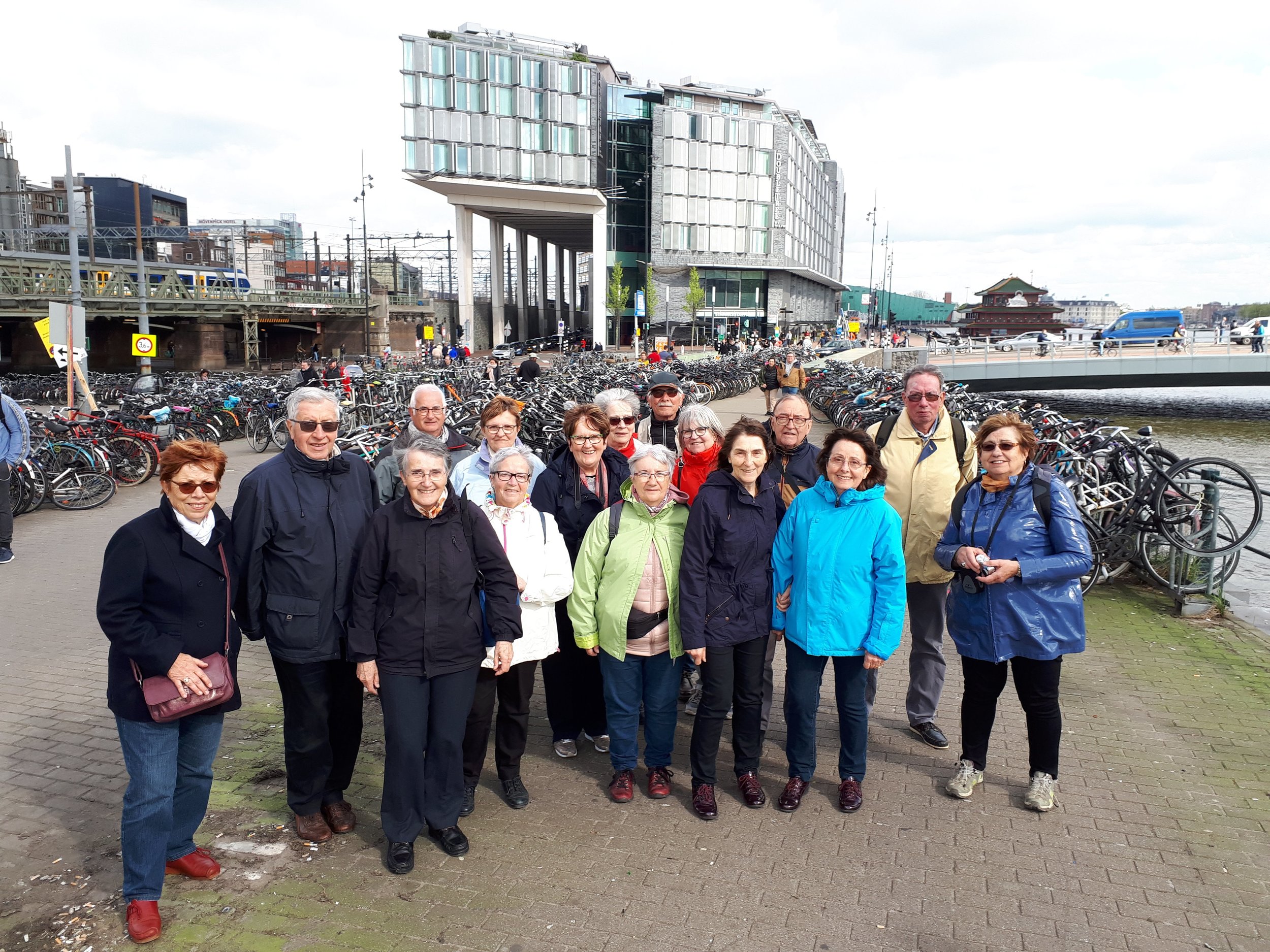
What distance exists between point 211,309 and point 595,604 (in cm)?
3638

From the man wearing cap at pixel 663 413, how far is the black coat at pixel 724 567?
2.07m

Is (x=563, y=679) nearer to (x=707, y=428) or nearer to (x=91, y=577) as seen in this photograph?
(x=707, y=428)

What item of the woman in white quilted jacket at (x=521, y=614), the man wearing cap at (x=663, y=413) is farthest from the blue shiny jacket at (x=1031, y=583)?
the man wearing cap at (x=663, y=413)

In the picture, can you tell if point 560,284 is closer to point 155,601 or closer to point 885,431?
point 885,431

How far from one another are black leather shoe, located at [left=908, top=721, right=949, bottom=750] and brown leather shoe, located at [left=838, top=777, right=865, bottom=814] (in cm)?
76

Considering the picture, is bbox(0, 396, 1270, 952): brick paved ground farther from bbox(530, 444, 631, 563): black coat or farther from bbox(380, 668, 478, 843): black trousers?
bbox(530, 444, 631, 563): black coat

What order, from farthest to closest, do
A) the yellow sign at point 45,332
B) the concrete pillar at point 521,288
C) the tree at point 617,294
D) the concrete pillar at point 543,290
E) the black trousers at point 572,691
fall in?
the concrete pillar at point 543,290
the concrete pillar at point 521,288
the tree at point 617,294
the yellow sign at point 45,332
the black trousers at point 572,691

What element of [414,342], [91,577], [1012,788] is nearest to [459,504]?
[1012,788]

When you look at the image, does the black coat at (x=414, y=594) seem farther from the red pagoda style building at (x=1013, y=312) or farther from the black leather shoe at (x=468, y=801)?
the red pagoda style building at (x=1013, y=312)

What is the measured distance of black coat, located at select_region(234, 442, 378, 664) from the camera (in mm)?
3229

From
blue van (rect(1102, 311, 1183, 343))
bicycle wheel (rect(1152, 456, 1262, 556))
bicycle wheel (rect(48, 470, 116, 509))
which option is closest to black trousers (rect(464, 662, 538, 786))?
bicycle wheel (rect(1152, 456, 1262, 556))

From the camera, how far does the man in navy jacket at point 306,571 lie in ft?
10.6

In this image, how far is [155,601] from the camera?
9.45 ft

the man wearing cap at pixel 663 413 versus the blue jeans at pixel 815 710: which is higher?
the man wearing cap at pixel 663 413
